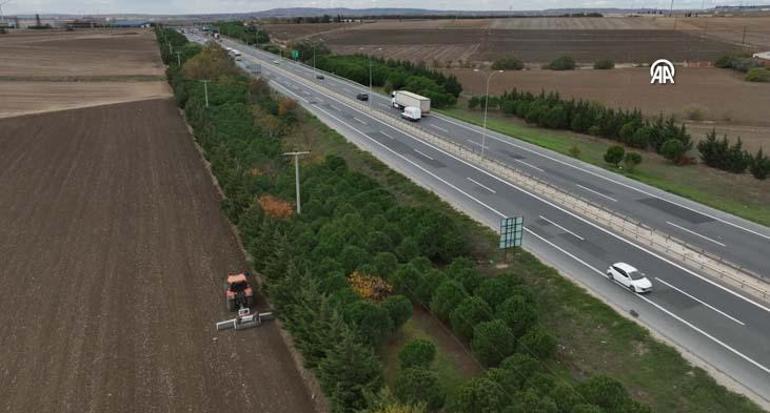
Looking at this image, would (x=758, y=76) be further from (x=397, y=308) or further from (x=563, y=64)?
(x=397, y=308)

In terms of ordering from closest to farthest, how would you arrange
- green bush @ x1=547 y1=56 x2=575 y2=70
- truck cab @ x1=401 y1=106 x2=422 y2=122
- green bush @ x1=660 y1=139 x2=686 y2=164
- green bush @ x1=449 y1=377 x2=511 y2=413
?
1. green bush @ x1=449 y1=377 x2=511 y2=413
2. green bush @ x1=660 y1=139 x2=686 y2=164
3. truck cab @ x1=401 y1=106 x2=422 y2=122
4. green bush @ x1=547 y1=56 x2=575 y2=70

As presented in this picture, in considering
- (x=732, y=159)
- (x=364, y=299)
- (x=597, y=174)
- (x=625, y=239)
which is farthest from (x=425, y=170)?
(x=732, y=159)

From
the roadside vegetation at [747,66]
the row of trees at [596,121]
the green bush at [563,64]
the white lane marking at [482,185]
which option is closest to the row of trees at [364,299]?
the white lane marking at [482,185]

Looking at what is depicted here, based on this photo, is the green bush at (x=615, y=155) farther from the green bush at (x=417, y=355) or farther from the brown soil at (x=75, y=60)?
the brown soil at (x=75, y=60)

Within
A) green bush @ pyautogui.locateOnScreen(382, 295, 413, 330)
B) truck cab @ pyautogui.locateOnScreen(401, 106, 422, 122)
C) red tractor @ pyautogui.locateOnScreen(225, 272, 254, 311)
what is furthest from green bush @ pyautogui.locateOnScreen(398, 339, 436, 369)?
truck cab @ pyautogui.locateOnScreen(401, 106, 422, 122)

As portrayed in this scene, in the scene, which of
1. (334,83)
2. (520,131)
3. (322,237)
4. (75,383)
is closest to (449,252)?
(322,237)

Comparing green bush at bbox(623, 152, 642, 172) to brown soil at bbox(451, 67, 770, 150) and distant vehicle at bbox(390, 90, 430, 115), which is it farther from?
distant vehicle at bbox(390, 90, 430, 115)

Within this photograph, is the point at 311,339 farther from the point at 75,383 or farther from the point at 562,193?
the point at 562,193
